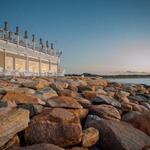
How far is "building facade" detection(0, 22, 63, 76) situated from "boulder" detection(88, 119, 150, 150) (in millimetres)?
15074

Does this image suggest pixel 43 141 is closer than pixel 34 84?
Yes

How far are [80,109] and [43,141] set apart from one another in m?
1.98

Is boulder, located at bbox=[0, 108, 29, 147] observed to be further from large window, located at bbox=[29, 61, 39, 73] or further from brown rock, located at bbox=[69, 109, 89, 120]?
large window, located at bbox=[29, 61, 39, 73]

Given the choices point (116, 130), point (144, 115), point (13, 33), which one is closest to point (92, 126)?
point (116, 130)

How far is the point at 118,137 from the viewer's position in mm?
5324

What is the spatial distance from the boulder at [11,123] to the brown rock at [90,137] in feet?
3.87

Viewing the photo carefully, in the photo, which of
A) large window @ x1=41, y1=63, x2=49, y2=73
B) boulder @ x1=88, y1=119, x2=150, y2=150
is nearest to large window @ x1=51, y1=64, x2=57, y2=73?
large window @ x1=41, y1=63, x2=49, y2=73

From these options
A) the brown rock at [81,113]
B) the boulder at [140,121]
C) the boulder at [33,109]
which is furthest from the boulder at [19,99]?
the boulder at [140,121]

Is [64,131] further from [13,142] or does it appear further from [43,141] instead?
[13,142]

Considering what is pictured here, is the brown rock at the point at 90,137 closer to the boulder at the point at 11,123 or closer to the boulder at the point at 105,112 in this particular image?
the boulder at the point at 11,123

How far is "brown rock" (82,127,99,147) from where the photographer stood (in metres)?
5.23

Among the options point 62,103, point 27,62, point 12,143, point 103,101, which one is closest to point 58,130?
point 12,143

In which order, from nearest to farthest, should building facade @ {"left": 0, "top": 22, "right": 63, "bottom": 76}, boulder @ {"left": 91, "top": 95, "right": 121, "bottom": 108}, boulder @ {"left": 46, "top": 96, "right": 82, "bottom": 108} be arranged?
boulder @ {"left": 46, "top": 96, "right": 82, "bottom": 108} → boulder @ {"left": 91, "top": 95, "right": 121, "bottom": 108} → building facade @ {"left": 0, "top": 22, "right": 63, "bottom": 76}

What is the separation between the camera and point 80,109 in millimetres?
6781
